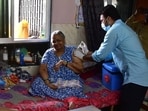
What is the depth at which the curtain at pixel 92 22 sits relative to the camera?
3432 millimetres

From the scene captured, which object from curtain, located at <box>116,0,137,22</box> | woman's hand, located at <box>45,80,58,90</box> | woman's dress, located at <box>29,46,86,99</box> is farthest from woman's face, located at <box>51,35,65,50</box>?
curtain, located at <box>116,0,137,22</box>

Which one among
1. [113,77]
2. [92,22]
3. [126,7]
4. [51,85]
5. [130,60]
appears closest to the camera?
[130,60]

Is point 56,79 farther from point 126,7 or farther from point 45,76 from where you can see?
point 126,7

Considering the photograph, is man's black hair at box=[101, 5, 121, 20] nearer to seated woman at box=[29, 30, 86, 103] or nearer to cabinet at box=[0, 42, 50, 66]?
seated woman at box=[29, 30, 86, 103]

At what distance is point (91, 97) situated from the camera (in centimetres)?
267

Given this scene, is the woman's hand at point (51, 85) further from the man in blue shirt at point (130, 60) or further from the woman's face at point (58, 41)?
the man in blue shirt at point (130, 60)

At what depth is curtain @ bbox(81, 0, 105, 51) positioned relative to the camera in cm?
343

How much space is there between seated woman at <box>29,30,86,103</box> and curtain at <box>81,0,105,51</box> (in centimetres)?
59

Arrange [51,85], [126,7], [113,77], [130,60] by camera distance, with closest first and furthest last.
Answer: [130,60], [51,85], [113,77], [126,7]

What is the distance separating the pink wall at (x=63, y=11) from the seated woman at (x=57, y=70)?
556 millimetres

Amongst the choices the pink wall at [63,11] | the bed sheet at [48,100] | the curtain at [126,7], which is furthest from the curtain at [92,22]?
the bed sheet at [48,100]

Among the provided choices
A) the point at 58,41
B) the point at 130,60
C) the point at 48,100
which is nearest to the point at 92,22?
the point at 58,41

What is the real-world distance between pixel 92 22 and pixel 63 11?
0.42 metres

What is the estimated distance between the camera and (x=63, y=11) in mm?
3342
